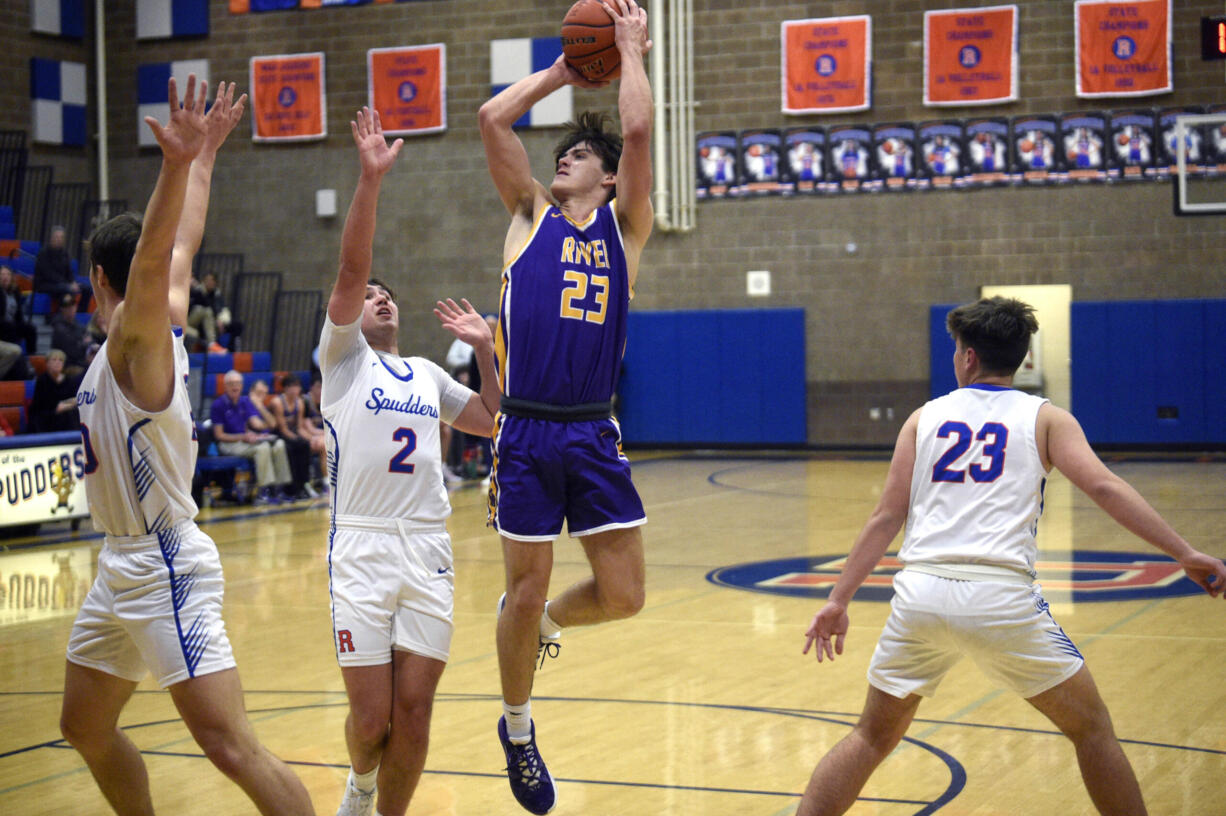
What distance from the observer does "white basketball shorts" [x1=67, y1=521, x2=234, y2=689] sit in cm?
331

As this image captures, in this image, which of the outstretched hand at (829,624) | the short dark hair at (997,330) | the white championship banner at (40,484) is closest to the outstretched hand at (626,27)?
the short dark hair at (997,330)

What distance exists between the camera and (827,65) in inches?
724

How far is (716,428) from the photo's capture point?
19.2 meters

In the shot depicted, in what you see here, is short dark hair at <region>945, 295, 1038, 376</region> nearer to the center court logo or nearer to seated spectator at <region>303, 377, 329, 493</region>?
the center court logo

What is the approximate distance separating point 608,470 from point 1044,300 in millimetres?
15045

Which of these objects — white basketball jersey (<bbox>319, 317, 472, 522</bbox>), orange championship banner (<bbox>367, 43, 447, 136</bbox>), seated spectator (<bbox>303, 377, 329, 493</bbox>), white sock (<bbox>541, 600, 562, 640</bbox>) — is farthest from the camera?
orange championship banner (<bbox>367, 43, 447, 136</bbox>)

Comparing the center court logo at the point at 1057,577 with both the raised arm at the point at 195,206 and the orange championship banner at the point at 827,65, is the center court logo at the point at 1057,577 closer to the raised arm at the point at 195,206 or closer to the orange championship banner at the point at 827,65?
the raised arm at the point at 195,206

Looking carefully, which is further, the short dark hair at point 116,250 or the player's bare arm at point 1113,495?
the short dark hair at point 116,250

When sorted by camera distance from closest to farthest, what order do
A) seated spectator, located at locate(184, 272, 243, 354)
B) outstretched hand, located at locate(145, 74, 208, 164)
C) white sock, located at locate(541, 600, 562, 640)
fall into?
outstretched hand, located at locate(145, 74, 208, 164) → white sock, located at locate(541, 600, 562, 640) → seated spectator, located at locate(184, 272, 243, 354)

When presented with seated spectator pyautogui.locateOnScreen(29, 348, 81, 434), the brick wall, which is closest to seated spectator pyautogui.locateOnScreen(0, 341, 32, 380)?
seated spectator pyautogui.locateOnScreen(29, 348, 81, 434)

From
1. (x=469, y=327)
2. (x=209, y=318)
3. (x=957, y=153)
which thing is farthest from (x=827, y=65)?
(x=469, y=327)

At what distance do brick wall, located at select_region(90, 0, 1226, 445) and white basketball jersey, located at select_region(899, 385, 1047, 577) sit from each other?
15.2 m

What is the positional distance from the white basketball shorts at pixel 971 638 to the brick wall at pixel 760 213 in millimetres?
15339

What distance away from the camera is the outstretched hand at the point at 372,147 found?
145 inches
